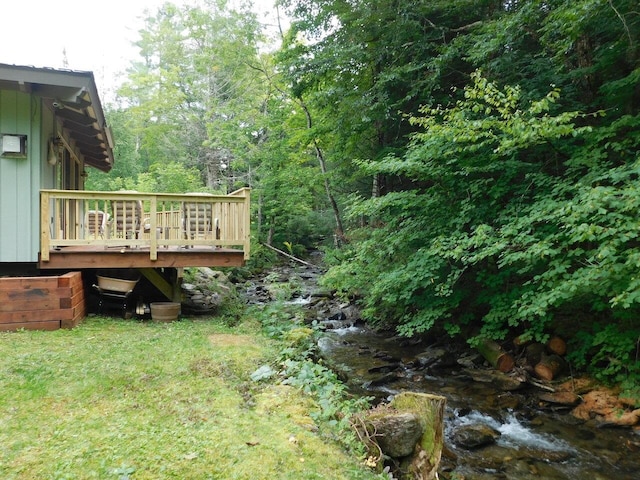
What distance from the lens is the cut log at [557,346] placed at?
6266 millimetres

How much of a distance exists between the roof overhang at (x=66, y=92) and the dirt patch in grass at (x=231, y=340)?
4.23m

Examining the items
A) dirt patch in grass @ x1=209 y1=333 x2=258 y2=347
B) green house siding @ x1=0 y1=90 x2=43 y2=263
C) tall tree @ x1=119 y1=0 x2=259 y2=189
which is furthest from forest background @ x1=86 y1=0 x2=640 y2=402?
tall tree @ x1=119 y1=0 x2=259 y2=189

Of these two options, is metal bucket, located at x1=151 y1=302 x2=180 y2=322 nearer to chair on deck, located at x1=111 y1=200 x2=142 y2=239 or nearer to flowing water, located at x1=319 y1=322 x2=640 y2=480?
chair on deck, located at x1=111 y1=200 x2=142 y2=239

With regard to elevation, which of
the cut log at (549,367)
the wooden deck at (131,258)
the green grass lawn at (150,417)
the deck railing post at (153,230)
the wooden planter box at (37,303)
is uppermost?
the deck railing post at (153,230)

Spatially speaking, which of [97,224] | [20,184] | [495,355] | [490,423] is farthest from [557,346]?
[20,184]

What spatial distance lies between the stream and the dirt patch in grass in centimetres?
156

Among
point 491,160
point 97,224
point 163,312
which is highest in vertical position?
point 491,160

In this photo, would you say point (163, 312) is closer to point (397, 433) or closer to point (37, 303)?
point (37, 303)

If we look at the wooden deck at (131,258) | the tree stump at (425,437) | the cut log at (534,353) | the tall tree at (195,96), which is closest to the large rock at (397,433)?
the tree stump at (425,437)

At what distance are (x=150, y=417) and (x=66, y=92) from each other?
17.7 feet

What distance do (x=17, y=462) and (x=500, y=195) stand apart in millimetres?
6335

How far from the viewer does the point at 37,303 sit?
17.8ft

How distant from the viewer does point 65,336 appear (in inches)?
203

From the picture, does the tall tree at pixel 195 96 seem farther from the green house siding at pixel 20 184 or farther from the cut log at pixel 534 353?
the cut log at pixel 534 353
